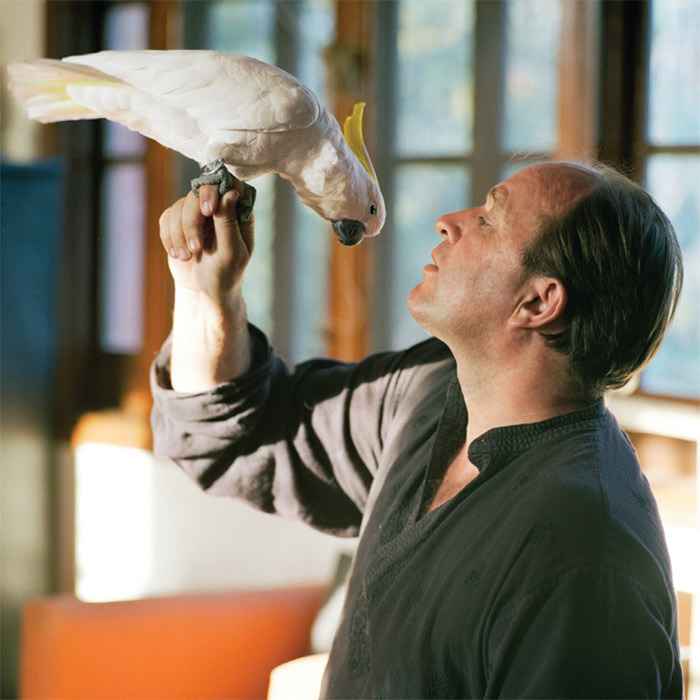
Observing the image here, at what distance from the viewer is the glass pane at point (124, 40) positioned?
83.8 inches

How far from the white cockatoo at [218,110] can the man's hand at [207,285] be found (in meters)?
0.03

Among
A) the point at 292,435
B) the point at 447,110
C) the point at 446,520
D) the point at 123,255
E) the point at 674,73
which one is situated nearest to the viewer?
the point at 446,520

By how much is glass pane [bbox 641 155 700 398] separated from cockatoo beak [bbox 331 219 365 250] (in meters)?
0.90

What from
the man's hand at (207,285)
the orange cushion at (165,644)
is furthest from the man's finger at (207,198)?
the orange cushion at (165,644)

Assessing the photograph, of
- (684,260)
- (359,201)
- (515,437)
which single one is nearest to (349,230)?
(359,201)

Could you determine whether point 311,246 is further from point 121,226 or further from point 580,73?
point 580,73

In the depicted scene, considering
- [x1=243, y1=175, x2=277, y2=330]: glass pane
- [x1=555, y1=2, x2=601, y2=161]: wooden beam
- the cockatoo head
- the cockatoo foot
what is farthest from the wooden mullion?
the cockatoo foot

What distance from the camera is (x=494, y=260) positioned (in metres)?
0.72

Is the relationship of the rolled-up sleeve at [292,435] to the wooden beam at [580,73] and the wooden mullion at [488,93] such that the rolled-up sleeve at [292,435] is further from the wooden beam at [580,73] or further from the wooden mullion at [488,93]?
the wooden mullion at [488,93]

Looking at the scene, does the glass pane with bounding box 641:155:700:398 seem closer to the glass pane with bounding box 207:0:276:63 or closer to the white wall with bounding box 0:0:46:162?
the glass pane with bounding box 207:0:276:63

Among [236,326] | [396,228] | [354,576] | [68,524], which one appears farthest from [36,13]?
[354,576]

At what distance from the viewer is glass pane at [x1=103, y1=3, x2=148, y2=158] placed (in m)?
2.13

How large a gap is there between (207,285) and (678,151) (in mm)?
1056

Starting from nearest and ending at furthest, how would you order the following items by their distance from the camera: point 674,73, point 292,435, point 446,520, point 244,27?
point 446,520
point 292,435
point 674,73
point 244,27
